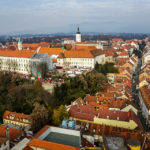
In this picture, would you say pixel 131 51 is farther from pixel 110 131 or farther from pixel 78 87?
pixel 110 131

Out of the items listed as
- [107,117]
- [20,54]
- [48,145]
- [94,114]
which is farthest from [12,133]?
[20,54]

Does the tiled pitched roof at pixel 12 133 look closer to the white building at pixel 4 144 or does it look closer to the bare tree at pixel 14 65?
→ the white building at pixel 4 144

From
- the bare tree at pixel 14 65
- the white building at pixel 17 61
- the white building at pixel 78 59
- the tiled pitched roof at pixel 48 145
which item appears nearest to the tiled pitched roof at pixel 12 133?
the tiled pitched roof at pixel 48 145

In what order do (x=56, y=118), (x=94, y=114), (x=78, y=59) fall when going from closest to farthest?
1. (x=56, y=118)
2. (x=94, y=114)
3. (x=78, y=59)

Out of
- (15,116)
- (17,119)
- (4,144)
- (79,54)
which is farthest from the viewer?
(79,54)

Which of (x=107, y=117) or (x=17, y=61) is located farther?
(x=17, y=61)

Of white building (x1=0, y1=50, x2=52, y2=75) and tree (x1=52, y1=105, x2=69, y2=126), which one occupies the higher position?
white building (x1=0, y1=50, x2=52, y2=75)

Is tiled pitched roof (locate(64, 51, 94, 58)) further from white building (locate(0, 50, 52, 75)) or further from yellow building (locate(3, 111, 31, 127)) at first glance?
yellow building (locate(3, 111, 31, 127))

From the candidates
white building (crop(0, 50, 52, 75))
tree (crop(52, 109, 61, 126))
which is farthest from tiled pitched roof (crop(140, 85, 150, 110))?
white building (crop(0, 50, 52, 75))

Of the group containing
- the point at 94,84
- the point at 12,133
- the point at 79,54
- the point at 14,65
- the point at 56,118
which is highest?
the point at 79,54

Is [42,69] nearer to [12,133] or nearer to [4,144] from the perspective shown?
[12,133]

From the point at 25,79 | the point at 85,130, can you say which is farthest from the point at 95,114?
the point at 25,79
